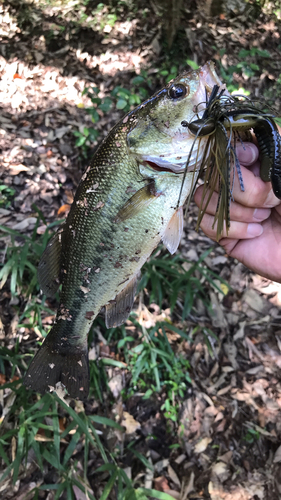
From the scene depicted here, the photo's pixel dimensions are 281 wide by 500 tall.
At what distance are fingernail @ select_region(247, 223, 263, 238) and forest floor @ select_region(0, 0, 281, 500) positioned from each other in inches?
60.9

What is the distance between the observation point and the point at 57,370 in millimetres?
2004

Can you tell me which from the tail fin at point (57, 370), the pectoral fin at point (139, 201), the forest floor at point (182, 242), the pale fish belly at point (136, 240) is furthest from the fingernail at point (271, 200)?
the forest floor at point (182, 242)

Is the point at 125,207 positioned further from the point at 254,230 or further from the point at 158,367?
the point at 158,367

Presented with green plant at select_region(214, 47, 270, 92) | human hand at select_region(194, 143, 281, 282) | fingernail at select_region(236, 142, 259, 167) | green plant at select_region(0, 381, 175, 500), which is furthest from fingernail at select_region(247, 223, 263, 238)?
green plant at select_region(214, 47, 270, 92)

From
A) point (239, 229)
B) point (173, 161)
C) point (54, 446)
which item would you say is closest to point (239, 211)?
point (239, 229)

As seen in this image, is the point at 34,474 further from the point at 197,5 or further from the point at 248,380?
the point at 197,5

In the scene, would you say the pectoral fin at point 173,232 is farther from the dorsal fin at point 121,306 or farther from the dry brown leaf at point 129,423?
the dry brown leaf at point 129,423

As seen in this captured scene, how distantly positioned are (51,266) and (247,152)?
121 centimetres

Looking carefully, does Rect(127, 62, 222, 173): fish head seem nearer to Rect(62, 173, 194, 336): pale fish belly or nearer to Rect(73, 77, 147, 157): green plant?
Rect(62, 173, 194, 336): pale fish belly

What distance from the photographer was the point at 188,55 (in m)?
4.56

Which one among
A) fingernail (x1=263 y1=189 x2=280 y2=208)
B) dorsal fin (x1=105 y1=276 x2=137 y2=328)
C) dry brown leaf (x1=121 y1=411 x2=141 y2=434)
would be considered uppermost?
fingernail (x1=263 y1=189 x2=280 y2=208)

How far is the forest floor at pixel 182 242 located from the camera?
106 inches

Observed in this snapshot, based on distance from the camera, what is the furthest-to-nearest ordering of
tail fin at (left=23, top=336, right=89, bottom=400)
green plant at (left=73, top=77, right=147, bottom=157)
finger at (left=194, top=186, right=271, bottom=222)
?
green plant at (left=73, top=77, right=147, bottom=157), tail fin at (left=23, top=336, right=89, bottom=400), finger at (left=194, top=186, right=271, bottom=222)

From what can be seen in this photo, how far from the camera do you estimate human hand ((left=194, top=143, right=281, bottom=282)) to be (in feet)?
4.99
